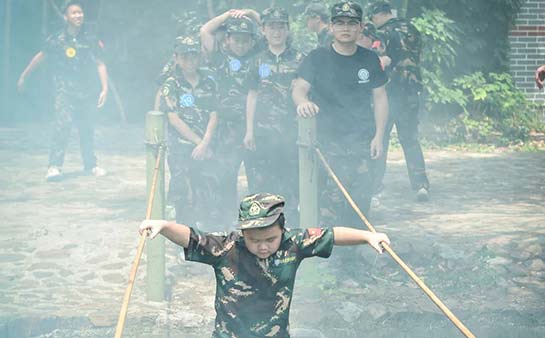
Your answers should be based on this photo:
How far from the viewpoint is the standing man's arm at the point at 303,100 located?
6797 millimetres

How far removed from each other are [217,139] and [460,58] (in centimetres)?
641

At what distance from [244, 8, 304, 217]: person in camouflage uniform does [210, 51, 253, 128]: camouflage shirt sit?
0.14 meters

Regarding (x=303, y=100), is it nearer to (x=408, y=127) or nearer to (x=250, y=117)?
(x=250, y=117)

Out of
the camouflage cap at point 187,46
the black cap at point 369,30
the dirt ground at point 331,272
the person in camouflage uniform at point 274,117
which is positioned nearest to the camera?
the dirt ground at point 331,272

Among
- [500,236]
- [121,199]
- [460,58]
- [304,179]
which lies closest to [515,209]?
[500,236]

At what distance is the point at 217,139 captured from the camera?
7879 millimetres

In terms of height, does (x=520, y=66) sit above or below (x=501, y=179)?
above

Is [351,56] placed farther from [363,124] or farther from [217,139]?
[217,139]

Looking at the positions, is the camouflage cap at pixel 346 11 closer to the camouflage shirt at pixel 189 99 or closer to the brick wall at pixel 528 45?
the camouflage shirt at pixel 189 99

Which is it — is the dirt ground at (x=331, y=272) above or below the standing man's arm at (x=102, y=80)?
below

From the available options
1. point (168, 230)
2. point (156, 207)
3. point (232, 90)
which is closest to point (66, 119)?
point (232, 90)

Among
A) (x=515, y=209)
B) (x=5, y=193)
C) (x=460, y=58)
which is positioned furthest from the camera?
(x=460, y=58)

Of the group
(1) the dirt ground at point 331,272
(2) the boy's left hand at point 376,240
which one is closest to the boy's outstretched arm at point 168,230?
(2) the boy's left hand at point 376,240

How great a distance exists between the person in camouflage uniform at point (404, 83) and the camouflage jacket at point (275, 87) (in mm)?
1518
